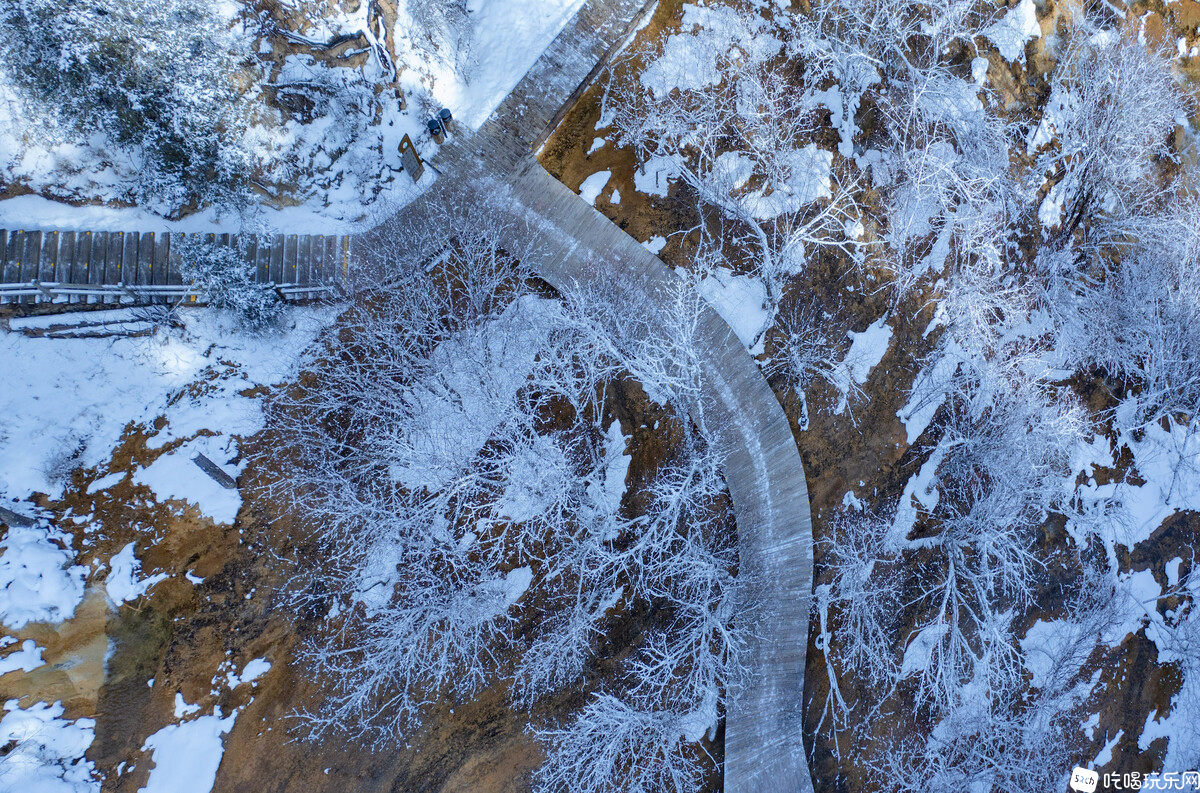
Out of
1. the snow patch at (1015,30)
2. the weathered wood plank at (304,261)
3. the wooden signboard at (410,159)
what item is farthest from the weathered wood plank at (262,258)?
the snow patch at (1015,30)

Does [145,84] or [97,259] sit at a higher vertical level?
[145,84]

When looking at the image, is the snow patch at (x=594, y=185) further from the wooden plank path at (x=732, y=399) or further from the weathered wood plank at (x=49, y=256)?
the weathered wood plank at (x=49, y=256)

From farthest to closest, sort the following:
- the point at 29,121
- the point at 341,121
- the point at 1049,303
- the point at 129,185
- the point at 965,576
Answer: the point at 1049,303 < the point at 965,576 < the point at 341,121 < the point at 129,185 < the point at 29,121

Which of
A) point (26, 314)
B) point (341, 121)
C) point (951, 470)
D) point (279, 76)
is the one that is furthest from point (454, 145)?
point (951, 470)

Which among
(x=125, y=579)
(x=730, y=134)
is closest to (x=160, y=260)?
(x=125, y=579)

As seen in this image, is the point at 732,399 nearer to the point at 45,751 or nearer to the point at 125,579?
the point at 125,579

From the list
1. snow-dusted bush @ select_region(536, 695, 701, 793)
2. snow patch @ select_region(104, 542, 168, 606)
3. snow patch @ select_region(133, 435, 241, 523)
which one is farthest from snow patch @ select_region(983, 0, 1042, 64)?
snow patch @ select_region(104, 542, 168, 606)

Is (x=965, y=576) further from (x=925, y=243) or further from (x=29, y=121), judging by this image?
(x=29, y=121)
